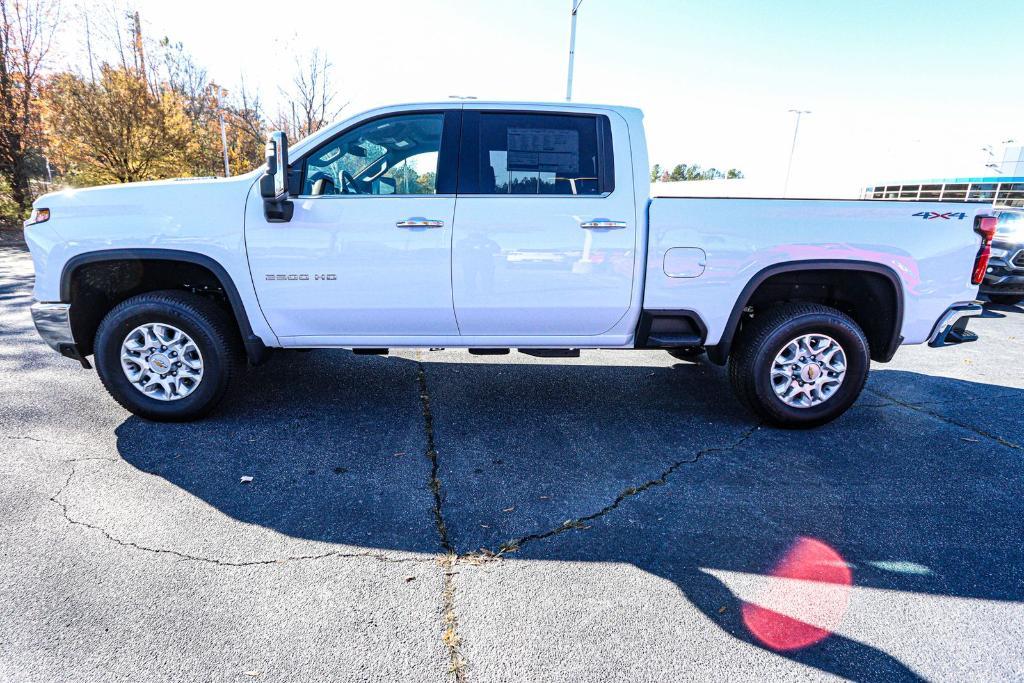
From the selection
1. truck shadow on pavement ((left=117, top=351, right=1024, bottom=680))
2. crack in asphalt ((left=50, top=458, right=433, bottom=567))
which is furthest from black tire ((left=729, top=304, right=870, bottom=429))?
crack in asphalt ((left=50, top=458, right=433, bottom=567))

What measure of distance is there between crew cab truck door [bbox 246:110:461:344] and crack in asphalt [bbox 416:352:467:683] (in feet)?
2.81

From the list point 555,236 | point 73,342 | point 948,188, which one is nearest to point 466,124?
point 555,236

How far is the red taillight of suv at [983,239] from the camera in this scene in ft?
12.1

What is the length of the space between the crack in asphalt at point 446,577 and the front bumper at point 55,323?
7.74 ft

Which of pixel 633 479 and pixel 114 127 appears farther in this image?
pixel 114 127

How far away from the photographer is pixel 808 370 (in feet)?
12.9

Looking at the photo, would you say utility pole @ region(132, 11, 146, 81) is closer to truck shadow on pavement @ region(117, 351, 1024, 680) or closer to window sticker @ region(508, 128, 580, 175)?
truck shadow on pavement @ region(117, 351, 1024, 680)

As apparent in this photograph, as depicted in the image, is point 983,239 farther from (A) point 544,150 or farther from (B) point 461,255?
(B) point 461,255

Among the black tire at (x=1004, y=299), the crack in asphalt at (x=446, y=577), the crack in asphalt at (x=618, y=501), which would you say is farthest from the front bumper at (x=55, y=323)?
the black tire at (x=1004, y=299)

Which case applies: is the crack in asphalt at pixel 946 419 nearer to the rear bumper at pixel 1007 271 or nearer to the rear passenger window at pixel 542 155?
the rear passenger window at pixel 542 155

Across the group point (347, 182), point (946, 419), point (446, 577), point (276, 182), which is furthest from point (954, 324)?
point (276, 182)

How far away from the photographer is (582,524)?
2.85 metres

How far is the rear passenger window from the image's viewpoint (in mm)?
3682

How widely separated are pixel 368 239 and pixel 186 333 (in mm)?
1352
